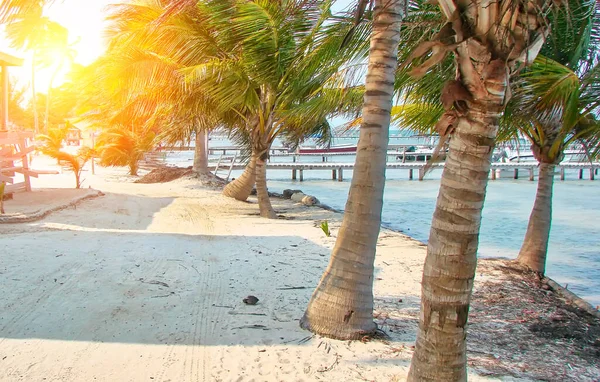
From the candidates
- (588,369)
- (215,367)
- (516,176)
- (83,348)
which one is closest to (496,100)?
(215,367)

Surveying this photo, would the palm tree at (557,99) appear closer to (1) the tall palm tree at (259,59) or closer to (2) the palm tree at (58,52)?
(1) the tall palm tree at (259,59)

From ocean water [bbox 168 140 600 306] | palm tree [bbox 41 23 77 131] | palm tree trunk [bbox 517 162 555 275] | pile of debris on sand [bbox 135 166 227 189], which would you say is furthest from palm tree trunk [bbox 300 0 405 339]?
palm tree [bbox 41 23 77 131]

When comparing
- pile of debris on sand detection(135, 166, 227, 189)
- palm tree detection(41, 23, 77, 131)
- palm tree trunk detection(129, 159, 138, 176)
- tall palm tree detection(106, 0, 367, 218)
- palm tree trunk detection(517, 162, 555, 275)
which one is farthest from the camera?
palm tree detection(41, 23, 77, 131)

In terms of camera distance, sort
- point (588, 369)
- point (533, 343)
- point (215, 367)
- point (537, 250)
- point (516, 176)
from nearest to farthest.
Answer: point (215, 367) → point (588, 369) → point (533, 343) → point (537, 250) → point (516, 176)

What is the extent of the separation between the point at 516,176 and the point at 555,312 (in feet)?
86.5

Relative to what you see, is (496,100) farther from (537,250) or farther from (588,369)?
(537,250)

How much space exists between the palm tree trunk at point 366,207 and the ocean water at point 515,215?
516 centimetres

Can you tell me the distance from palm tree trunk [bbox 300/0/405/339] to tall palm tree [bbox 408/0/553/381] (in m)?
1.48

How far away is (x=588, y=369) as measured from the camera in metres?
4.10

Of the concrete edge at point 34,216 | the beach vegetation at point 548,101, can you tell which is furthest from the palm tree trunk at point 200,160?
the beach vegetation at point 548,101

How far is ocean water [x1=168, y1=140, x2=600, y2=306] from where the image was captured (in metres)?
9.55

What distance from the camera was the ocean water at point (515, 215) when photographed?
955 cm

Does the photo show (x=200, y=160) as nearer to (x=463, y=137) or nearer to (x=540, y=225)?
(x=540, y=225)

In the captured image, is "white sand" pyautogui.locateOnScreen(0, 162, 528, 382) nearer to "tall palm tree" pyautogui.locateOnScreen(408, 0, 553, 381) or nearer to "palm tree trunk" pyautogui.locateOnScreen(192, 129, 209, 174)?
"tall palm tree" pyautogui.locateOnScreen(408, 0, 553, 381)
